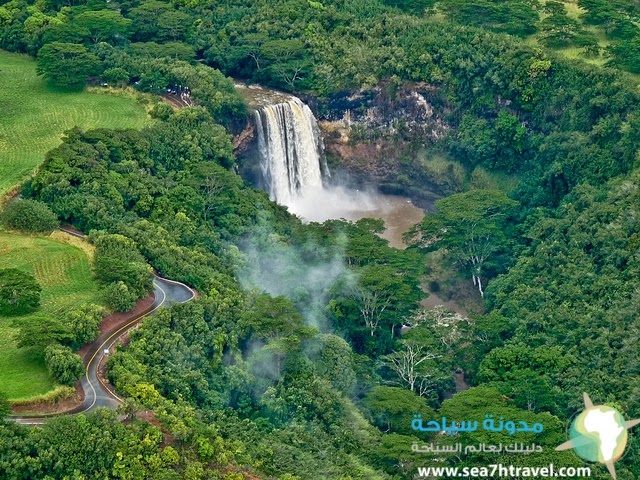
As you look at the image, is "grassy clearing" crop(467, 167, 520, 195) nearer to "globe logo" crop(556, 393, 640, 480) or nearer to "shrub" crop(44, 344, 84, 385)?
"globe logo" crop(556, 393, 640, 480)

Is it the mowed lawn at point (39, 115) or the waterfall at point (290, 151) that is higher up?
the mowed lawn at point (39, 115)

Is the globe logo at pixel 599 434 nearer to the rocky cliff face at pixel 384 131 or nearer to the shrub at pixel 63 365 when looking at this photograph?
the shrub at pixel 63 365

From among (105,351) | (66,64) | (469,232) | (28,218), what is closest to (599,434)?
(469,232)

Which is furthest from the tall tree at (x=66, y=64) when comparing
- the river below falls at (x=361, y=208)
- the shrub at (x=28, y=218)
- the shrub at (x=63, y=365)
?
the shrub at (x=63, y=365)

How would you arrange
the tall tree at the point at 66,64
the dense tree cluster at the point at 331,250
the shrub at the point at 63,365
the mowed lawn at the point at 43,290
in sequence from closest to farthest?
the shrub at the point at 63,365 < the mowed lawn at the point at 43,290 < the dense tree cluster at the point at 331,250 < the tall tree at the point at 66,64

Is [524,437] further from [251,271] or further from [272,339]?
[251,271]

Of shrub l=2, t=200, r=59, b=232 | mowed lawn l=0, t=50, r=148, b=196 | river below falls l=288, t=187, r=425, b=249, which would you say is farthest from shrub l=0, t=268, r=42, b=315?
river below falls l=288, t=187, r=425, b=249

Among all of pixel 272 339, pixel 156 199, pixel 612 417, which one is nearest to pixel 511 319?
pixel 612 417

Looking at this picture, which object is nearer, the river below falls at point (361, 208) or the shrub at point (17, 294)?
the shrub at point (17, 294)
